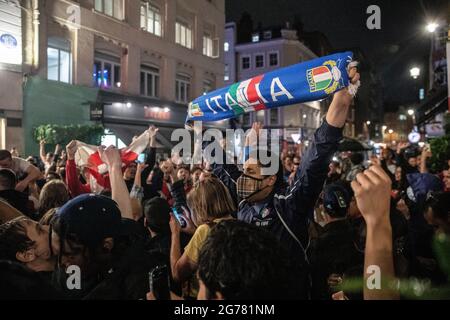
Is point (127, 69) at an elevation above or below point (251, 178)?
above

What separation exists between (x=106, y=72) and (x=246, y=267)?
66.3ft

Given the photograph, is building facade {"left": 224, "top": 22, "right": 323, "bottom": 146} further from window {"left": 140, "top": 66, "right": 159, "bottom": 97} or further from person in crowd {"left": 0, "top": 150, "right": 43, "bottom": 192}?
person in crowd {"left": 0, "top": 150, "right": 43, "bottom": 192}

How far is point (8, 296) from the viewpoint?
143 cm

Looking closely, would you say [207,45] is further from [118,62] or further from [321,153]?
[321,153]

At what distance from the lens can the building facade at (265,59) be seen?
132 ft

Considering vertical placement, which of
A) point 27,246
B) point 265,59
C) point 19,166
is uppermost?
point 265,59

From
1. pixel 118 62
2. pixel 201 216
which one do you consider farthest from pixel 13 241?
pixel 118 62

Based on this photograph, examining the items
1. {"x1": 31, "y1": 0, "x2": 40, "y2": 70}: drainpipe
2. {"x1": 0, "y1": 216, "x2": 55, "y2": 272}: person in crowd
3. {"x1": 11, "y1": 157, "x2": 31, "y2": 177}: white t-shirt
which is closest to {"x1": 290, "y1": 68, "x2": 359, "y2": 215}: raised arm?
{"x1": 0, "y1": 216, "x2": 55, "y2": 272}: person in crowd

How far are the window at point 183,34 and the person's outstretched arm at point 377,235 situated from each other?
81.7 ft

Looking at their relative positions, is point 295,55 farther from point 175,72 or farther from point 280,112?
point 175,72

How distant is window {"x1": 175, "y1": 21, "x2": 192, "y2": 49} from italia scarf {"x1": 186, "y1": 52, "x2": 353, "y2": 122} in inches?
845

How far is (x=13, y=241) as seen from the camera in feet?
7.69

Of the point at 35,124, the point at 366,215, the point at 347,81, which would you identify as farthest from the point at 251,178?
the point at 35,124

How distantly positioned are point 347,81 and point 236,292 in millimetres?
2236
